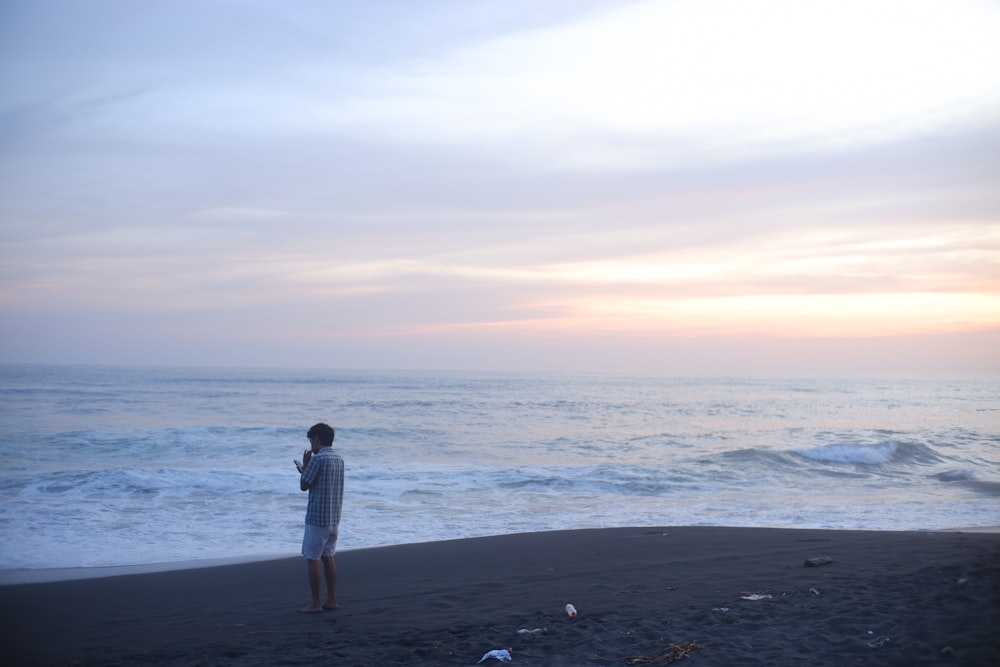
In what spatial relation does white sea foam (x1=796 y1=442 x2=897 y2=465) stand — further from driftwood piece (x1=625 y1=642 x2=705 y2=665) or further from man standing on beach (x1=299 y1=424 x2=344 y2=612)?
man standing on beach (x1=299 y1=424 x2=344 y2=612)

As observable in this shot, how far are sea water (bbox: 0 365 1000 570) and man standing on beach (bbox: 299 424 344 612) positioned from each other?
451 centimetres

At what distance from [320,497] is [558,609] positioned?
92.1 inches

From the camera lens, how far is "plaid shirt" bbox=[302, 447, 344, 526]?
6613 mm

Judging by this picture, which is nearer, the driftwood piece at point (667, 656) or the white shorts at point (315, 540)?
the driftwood piece at point (667, 656)

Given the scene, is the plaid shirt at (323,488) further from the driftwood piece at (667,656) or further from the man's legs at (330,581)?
the driftwood piece at (667,656)

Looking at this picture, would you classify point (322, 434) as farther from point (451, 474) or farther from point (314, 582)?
point (451, 474)

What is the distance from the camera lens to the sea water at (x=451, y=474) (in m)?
12.5

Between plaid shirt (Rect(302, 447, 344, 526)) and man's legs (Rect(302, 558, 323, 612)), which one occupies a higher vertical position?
plaid shirt (Rect(302, 447, 344, 526))

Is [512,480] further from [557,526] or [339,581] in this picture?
[339,581]

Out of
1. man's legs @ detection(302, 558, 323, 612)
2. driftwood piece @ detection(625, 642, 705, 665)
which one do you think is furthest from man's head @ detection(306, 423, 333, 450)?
driftwood piece @ detection(625, 642, 705, 665)

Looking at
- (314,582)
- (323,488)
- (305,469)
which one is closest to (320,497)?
(323,488)

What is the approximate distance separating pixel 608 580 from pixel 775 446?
70.2 ft

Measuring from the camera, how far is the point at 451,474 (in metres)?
19.8

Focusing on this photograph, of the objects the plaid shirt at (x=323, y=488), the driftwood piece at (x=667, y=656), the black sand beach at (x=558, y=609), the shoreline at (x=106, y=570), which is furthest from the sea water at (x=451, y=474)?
the driftwood piece at (x=667, y=656)
